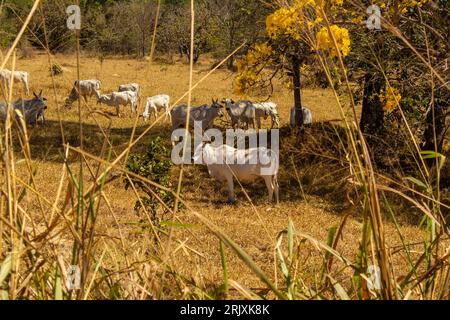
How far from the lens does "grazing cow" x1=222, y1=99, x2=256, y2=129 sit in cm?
1305

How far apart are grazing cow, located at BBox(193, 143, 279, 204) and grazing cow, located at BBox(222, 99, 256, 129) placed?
4.07 m

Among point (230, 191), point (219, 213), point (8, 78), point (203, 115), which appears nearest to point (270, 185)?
point (230, 191)

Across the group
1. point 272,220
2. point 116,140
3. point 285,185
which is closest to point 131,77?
point 116,140

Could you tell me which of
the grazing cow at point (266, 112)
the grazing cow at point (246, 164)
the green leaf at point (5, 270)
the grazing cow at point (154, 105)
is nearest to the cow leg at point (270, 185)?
the grazing cow at point (246, 164)

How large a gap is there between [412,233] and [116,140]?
6100 millimetres

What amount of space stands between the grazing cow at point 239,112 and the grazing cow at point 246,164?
4.07 metres

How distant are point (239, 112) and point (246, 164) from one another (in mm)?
4443

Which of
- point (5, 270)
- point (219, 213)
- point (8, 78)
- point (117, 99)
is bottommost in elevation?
point (219, 213)

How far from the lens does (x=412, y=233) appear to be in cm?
759

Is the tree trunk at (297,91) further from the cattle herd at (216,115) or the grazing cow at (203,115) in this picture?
the grazing cow at (203,115)

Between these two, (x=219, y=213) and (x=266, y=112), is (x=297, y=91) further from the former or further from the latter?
(x=219, y=213)

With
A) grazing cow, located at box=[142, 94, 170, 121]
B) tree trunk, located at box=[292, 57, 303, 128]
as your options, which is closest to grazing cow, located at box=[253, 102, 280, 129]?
tree trunk, located at box=[292, 57, 303, 128]

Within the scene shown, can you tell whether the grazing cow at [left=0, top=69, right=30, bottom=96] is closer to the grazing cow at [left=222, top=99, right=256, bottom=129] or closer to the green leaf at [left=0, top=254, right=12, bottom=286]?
the green leaf at [left=0, top=254, right=12, bottom=286]

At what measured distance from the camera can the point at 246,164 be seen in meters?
8.77
